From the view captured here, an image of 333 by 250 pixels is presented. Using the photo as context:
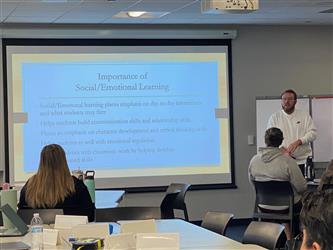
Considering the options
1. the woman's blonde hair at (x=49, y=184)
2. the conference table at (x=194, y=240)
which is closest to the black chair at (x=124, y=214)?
the woman's blonde hair at (x=49, y=184)

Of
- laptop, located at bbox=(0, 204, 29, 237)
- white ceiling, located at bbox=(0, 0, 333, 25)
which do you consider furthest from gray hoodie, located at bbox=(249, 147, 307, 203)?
laptop, located at bbox=(0, 204, 29, 237)

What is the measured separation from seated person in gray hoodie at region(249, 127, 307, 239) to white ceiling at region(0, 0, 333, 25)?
1.65m

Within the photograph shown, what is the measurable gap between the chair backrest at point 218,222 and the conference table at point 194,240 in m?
0.22

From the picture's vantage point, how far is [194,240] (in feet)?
12.6

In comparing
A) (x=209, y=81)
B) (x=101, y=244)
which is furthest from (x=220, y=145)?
(x=101, y=244)

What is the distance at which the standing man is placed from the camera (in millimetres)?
7585

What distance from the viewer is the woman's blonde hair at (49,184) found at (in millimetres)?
4805

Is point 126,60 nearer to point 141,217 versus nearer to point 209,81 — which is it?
point 209,81

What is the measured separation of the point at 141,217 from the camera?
5016mm

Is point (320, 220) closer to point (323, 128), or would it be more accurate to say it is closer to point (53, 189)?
point (53, 189)

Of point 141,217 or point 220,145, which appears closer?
point 141,217

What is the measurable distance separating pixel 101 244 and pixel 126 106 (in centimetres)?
573

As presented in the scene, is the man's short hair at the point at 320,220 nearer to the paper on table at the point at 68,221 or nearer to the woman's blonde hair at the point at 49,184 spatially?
the paper on table at the point at 68,221

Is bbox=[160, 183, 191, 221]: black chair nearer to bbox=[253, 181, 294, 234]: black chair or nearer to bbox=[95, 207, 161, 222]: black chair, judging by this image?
bbox=[253, 181, 294, 234]: black chair
